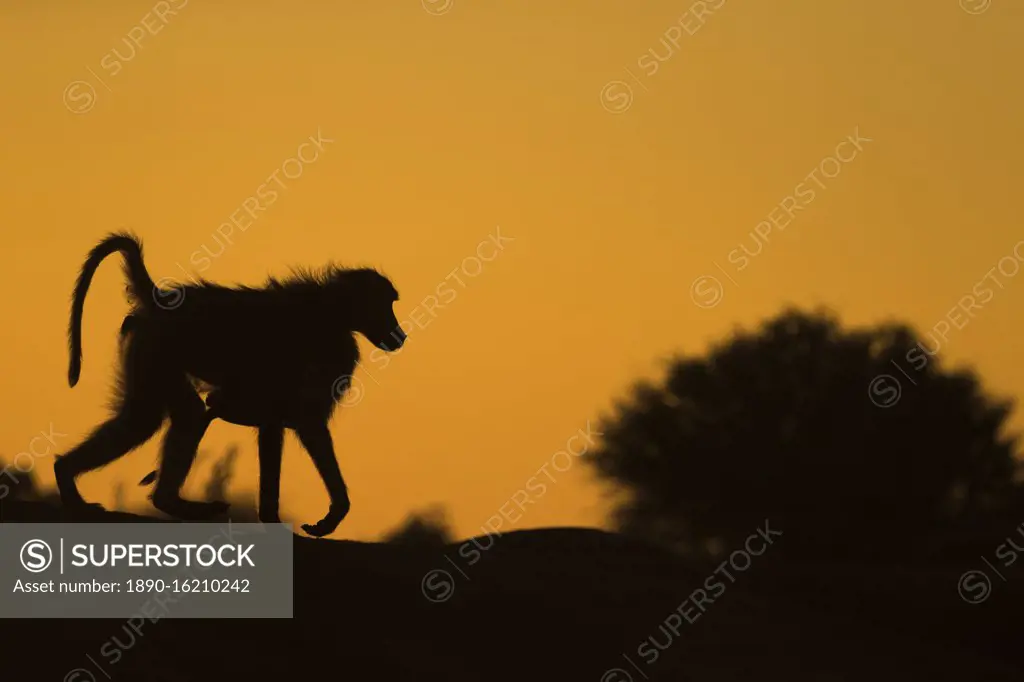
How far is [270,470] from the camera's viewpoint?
48.0 ft

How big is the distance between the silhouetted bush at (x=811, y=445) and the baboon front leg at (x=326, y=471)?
20777mm

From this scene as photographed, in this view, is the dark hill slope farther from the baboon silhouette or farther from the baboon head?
the baboon head

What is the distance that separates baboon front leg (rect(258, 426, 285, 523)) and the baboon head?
1.05 meters

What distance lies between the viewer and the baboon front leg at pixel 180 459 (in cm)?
1416

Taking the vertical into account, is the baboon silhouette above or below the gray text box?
above

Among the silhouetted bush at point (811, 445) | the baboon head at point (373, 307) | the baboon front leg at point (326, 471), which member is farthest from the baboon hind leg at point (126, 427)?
the silhouetted bush at point (811, 445)

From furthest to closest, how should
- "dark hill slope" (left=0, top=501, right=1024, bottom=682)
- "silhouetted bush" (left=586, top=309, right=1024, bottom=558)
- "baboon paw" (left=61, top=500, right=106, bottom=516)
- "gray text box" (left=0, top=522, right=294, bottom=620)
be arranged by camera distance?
"silhouetted bush" (left=586, top=309, right=1024, bottom=558) → "baboon paw" (left=61, top=500, right=106, bottom=516) → "gray text box" (left=0, top=522, right=294, bottom=620) → "dark hill slope" (left=0, top=501, right=1024, bottom=682)

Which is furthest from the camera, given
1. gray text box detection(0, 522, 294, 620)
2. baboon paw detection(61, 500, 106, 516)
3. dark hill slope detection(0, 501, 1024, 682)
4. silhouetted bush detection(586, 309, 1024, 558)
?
silhouetted bush detection(586, 309, 1024, 558)

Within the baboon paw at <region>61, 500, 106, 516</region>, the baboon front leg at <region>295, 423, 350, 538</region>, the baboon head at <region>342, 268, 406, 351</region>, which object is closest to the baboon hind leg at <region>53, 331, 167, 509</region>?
the baboon paw at <region>61, 500, 106, 516</region>

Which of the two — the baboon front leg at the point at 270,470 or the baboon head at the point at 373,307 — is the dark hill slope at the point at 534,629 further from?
the baboon head at the point at 373,307

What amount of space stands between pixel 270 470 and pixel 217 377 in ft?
2.91

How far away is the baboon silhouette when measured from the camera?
46.5 ft

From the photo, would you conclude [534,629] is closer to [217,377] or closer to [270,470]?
[270,470]

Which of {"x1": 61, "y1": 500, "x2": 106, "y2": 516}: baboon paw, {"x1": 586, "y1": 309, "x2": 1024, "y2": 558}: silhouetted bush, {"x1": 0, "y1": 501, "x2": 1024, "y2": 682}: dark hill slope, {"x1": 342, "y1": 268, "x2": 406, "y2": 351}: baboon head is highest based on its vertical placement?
{"x1": 586, "y1": 309, "x2": 1024, "y2": 558}: silhouetted bush
